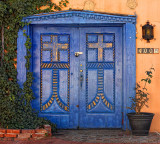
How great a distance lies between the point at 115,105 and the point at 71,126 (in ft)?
3.63

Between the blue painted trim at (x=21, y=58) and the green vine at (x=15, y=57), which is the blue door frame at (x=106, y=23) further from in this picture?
the green vine at (x=15, y=57)

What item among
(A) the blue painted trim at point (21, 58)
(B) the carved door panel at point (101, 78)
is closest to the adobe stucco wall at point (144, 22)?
(B) the carved door panel at point (101, 78)

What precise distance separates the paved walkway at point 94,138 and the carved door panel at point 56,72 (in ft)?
1.61

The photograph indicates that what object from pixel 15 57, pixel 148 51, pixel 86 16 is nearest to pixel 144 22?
pixel 148 51

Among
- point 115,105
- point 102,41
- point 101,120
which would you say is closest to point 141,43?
point 102,41

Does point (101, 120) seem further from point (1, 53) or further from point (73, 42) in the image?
point (1, 53)

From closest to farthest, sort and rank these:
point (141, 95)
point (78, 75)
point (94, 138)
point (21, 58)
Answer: point (94, 138) < point (141, 95) < point (21, 58) < point (78, 75)

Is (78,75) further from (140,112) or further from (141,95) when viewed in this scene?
(140,112)

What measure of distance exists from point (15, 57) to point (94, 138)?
2.47 metres

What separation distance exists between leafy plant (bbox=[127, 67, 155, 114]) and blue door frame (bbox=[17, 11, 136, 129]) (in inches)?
4.8

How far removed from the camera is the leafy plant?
20.1 feet

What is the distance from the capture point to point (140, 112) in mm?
6215

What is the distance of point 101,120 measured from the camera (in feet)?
21.7

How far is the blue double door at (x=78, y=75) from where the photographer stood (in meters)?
6.61
